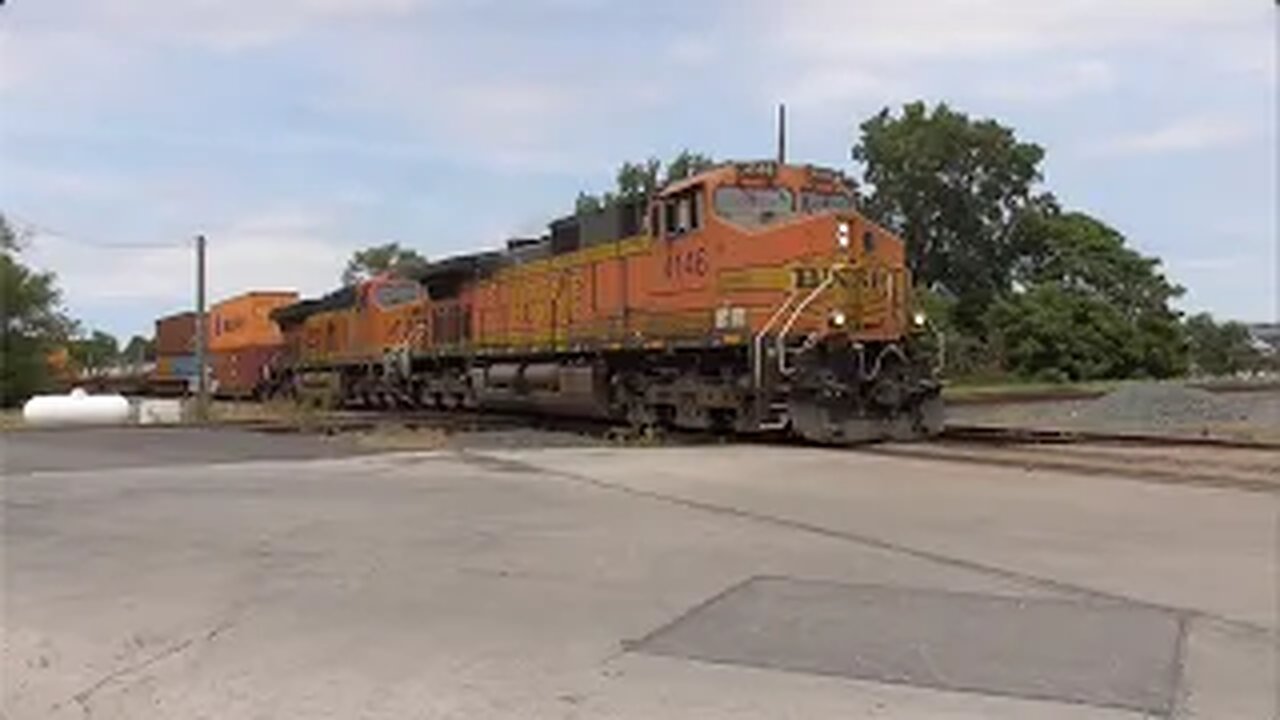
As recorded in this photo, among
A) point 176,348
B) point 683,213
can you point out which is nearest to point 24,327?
point 176,348

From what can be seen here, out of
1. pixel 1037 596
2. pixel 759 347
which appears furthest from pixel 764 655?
pixel 759 347

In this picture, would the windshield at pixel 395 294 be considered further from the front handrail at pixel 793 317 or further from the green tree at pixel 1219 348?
the green tree at pixel 1219 348

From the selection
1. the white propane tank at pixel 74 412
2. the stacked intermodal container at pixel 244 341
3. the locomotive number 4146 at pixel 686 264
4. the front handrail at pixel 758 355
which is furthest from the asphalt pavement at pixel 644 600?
the stacked intermodal container at pixel 244 341

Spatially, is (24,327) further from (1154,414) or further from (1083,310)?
(1083,310)

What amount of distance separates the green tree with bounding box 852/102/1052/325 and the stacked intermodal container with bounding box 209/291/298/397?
142 ft

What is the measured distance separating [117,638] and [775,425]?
1223 centimetres

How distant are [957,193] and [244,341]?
158 feet

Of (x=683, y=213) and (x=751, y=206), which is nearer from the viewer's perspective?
(x=751, y=206)

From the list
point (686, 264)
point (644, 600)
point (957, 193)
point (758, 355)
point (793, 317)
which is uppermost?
point (957, 193)

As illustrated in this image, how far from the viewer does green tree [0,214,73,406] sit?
4584 cm

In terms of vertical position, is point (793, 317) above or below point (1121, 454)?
above

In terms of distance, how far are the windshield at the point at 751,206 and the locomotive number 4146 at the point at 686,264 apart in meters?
0.61

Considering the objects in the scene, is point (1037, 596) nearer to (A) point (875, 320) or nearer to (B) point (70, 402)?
(A) point (875, 320)

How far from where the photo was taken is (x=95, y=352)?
90.2m
